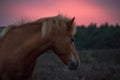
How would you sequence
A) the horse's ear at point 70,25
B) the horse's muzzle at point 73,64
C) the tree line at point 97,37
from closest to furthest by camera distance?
1. the horse's muzzle at point 73,64
2. the horse's ear at point 70,25
3. the tree line at point 97,37

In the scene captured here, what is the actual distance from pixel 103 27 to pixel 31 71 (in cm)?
2917

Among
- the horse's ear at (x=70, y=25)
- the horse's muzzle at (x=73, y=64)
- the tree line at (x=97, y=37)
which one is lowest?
the tree line at (x=97, y=37)

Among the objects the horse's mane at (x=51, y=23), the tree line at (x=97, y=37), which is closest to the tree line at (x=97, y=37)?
the tree line at (x=97, y=37)

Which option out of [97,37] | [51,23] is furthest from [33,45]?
[97,37]

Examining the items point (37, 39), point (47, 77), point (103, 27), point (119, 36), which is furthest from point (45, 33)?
point (103, 27)

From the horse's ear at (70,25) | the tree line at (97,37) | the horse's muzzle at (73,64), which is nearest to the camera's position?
the horse's muzzle at (73,64)

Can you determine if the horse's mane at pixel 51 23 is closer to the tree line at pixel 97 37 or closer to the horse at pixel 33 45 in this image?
the horse at pixel 33 45

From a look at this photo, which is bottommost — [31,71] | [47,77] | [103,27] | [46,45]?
[103,27]

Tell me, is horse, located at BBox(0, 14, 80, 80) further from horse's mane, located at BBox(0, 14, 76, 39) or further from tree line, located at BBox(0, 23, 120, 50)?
tree line, located at BBox(0, 23, 120, 50)

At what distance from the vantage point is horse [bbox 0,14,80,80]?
634cm

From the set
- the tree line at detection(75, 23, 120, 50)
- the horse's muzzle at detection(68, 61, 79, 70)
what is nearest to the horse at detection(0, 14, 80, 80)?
the horse's muzzle at detection(68, 61, 79, 70)

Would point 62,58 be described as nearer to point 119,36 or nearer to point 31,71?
point 31,71

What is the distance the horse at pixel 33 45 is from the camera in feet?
20.8

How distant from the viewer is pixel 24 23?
6.91 meters
